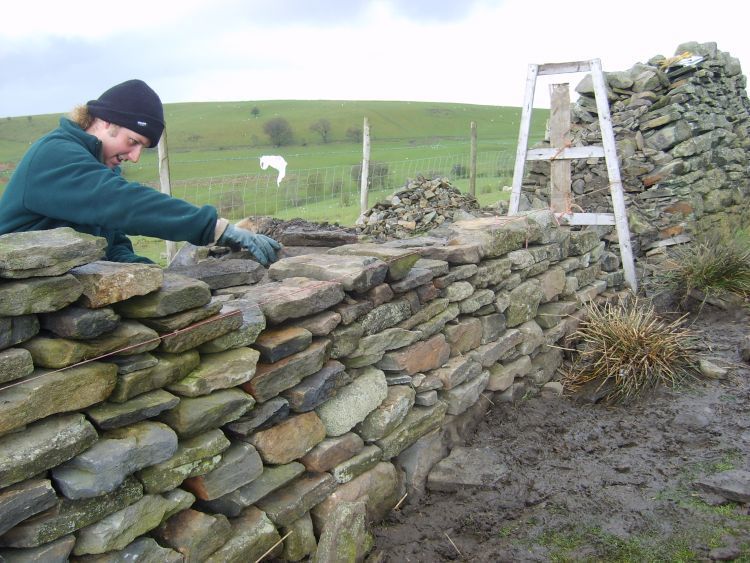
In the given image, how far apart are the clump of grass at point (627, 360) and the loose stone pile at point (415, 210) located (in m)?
4.01

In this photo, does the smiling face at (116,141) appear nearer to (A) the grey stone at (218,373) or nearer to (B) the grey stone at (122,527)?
(A) the grey stone at (218,373)

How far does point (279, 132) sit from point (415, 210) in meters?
53.4

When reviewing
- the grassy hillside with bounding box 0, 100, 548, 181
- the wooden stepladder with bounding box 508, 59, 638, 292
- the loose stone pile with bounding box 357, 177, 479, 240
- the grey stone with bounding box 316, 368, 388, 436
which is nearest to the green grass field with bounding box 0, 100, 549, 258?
the grassy hillside with bounding box 0, 100, 548, 181

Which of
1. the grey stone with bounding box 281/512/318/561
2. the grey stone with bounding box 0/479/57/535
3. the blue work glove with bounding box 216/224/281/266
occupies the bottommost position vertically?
the grey stone with bounding box 281/512/318/561

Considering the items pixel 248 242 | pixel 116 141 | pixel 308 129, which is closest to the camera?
pixel 116 141

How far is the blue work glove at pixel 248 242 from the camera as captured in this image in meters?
3.39

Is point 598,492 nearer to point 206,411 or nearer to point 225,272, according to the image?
point 206,411

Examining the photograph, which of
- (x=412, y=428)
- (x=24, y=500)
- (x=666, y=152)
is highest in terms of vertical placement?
(x=666, y=152)

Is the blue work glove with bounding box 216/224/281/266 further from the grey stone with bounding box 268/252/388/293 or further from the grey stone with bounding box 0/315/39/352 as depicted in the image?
the grey stone with bounding box 0/315/39/352

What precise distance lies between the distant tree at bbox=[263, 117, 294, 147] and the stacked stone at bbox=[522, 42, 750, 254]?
51.4 m

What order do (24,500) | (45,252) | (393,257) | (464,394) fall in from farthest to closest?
(464,394), (393,257), (45,252), (24,500)

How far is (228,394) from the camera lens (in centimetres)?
289

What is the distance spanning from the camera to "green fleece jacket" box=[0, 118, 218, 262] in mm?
2857

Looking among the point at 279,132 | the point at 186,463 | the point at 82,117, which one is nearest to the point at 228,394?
the point at 186,463
